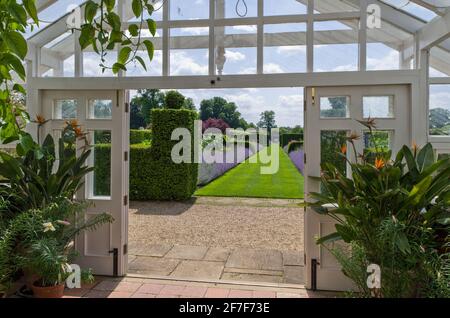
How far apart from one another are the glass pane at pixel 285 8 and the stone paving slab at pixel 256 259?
2.72m

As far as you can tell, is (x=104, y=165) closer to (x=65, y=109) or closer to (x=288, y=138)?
(x=65, y=109)

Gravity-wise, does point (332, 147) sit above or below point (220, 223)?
above

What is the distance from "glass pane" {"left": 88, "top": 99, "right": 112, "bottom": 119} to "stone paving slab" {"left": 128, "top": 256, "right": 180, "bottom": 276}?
171 cm

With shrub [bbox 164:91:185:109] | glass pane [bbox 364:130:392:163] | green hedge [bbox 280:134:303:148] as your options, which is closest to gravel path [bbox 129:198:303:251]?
glass pane [bbox 364:130:392:163]

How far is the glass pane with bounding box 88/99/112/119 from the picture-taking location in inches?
134

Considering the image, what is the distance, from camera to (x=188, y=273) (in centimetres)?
361

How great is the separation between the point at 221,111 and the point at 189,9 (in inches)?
335

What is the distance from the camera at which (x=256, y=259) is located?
4125 millimetres

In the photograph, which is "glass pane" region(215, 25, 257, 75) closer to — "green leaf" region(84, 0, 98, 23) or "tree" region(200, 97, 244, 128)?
"green leaf" region(84, 0, 98, 23)

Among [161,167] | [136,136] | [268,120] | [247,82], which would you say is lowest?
[161,167]

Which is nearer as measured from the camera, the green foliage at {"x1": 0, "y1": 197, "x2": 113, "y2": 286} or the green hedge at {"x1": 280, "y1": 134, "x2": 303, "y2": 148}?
the green foliage at {"x1": 0, "y1": 197, "x2": 113, "y2": 286}

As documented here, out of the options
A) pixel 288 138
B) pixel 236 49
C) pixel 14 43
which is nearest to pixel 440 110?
pixel 236 49
